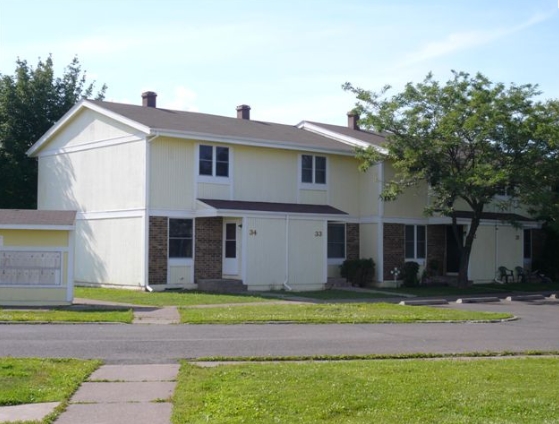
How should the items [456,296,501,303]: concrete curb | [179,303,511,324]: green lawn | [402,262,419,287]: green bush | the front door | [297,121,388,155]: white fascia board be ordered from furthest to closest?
the front door
[402,262,419,287]: green bush
[297,121,388,155]: white fascia board
[456,296,501,303]: concrete curb
[179,303,511,324]: green lawn

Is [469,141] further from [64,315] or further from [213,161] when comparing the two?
[64,315]

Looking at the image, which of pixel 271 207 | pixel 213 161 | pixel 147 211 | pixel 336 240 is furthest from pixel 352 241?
pixel 147 211

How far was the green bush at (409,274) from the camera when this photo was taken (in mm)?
33781

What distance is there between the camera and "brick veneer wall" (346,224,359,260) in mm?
34375

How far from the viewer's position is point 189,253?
29766 millimetres

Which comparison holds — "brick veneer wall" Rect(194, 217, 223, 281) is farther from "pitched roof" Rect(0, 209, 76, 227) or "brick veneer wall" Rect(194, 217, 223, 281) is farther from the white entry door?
"pitched roof" Rect(0, 209, 76, 227)

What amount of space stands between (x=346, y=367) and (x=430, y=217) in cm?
2409

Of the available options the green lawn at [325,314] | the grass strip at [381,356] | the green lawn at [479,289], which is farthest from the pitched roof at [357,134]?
the grass strip at [381,356]

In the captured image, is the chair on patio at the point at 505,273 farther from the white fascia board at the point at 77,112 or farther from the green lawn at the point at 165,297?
the white fascia board at the point at 77,112

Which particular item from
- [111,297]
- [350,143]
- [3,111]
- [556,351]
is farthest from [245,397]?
[3,111]

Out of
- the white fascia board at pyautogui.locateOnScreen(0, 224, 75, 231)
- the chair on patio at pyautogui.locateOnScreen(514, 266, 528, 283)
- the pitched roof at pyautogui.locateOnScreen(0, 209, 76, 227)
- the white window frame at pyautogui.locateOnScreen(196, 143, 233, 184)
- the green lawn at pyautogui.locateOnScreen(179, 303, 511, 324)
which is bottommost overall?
the green lawn at pyautogui.locateOnScreen(179, 303, 511, 324)

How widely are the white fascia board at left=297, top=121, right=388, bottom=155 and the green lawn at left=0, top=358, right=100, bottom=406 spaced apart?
22.2 m

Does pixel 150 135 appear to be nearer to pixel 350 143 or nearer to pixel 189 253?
pixel 189 253

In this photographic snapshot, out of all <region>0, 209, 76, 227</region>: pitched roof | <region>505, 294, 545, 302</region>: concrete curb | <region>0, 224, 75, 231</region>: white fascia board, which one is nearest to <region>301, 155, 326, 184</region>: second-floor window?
<region>505, 294, 545, 302</region>: concrete curb
